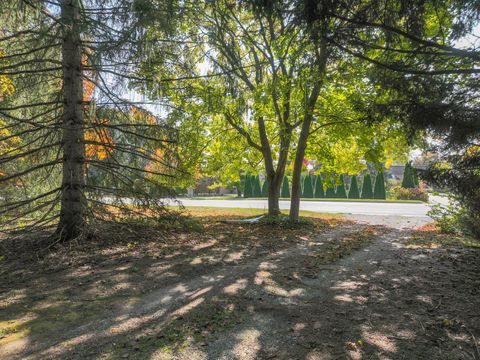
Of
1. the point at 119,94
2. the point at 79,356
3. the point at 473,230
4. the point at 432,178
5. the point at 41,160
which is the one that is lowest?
the point at 79,356

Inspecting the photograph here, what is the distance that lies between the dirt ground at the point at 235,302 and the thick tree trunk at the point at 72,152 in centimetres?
53

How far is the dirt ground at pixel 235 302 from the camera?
9.63 ft

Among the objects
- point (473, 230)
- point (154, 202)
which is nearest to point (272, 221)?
point (154, 202)

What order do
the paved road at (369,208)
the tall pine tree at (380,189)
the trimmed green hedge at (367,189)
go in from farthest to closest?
the trimmed green hedge at (367,189), the tall pine tree at (380,189), the paved road at (369,208)

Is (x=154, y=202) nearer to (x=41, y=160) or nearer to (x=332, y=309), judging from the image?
(x=41, y=160)

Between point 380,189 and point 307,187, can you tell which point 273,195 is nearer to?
point 380,189

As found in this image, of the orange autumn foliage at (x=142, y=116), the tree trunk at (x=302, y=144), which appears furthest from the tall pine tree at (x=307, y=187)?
the orange autumn foliage at (x=142, y=116)

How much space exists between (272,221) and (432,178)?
6.46 metres

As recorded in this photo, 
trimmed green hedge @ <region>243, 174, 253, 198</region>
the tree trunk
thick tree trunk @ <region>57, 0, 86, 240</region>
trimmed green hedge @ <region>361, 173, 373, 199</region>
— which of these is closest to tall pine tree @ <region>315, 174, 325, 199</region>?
trimmed green hedge @ <region>361, 173, 373, 199</region>

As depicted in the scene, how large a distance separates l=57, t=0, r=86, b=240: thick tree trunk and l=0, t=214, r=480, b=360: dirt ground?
0.53m

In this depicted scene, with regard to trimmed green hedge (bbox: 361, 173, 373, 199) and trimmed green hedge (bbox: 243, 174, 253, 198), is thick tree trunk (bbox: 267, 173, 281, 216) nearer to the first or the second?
trimmed green hedge (bbox: 361, 173, 373, 199)

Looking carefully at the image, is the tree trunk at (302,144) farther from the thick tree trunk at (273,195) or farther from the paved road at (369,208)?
the paved road at (369,208)

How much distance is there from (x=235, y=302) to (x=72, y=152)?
15.4 feet

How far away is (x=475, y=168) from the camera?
5.29 m
